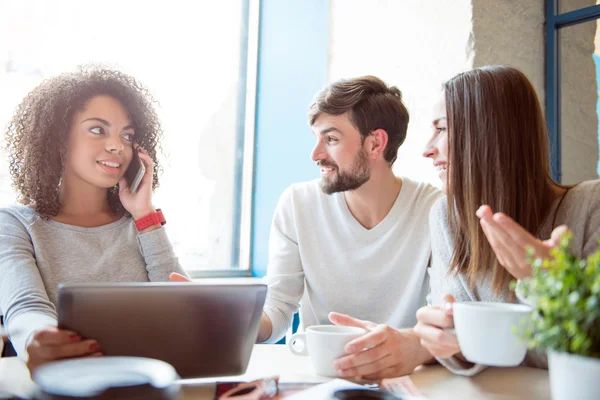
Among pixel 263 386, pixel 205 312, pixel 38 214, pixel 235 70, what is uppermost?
pixel 235 70

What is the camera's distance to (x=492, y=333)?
2.42 feet

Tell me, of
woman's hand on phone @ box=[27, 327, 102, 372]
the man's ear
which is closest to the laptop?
woman's hand on phone @ box=[27, 327, 102, 372]

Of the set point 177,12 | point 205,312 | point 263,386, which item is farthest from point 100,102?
point 177,12

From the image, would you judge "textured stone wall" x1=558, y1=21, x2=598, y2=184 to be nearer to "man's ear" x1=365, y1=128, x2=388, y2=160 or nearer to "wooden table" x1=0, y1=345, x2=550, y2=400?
"man's ear" x1=365, y1=128, x2=388, y2=160

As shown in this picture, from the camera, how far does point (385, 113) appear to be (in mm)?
2045

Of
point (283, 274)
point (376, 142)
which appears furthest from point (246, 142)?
point (283, 274)

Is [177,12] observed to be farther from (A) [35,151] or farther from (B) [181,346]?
(B) [181,346]

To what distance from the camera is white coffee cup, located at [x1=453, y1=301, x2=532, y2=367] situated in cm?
72

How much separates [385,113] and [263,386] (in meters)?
1.42

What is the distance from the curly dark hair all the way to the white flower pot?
127 centimetres

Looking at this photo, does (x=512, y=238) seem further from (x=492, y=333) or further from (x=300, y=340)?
(x=300, y=340)

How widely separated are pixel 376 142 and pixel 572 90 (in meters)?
0.96

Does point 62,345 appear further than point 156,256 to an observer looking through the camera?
No

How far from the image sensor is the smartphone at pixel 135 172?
157cm
